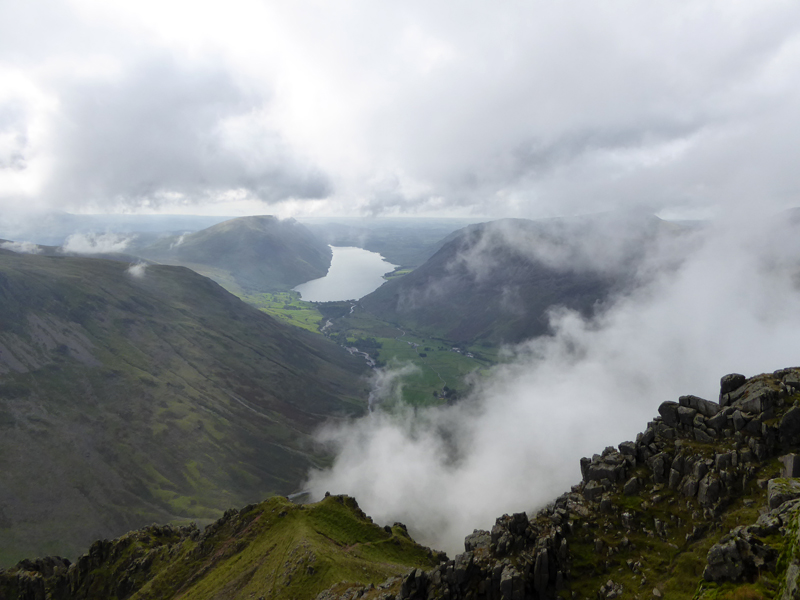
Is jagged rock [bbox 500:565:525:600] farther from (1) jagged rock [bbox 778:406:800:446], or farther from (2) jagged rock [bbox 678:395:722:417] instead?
(1) jagged rock [bbox 778:406:800:446]

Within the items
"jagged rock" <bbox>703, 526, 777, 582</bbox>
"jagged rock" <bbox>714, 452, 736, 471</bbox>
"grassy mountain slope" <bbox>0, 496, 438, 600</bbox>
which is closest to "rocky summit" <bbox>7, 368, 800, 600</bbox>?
"jagged rock" <bbox>703, 526, 777, 582</bbox>

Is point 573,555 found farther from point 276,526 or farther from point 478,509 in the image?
point 478,509

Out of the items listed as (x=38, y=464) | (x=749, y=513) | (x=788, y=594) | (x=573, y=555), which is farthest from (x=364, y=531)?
(x=38, y=464)

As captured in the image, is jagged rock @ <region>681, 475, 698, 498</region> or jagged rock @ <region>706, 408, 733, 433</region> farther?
jagged rock @ <region>706, 408, 733, 433</region>

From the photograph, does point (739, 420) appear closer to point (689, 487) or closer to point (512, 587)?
point (689, 487)

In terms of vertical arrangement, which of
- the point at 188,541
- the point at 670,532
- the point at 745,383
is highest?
the point at 745,383

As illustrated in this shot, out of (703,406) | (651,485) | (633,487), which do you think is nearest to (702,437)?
(703,406)
